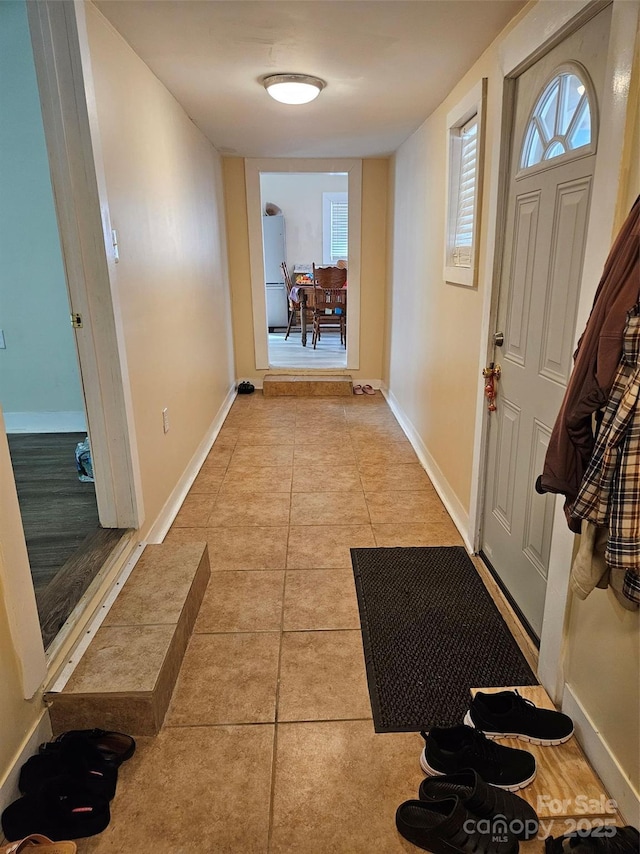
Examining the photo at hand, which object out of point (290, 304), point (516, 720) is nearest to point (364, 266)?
point (290, 304)

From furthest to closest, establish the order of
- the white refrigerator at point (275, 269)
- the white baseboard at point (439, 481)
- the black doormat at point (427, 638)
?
the white refrigerator at point (275, 269) → the white baseboard at point (439, 481) → the black doormat at point (427, 638)

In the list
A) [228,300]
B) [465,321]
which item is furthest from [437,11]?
[228,300]

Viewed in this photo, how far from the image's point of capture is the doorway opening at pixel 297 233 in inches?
328

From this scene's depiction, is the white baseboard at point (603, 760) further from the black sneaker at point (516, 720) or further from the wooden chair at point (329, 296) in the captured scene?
the wooden chair at point (329, 296)

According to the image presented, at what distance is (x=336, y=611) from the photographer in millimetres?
2105

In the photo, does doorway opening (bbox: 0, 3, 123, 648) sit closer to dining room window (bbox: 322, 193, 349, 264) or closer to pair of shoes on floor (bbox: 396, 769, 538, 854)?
pair of shoes on floor (bbox: 396, 769, 538, 854)

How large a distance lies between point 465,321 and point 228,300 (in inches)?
119

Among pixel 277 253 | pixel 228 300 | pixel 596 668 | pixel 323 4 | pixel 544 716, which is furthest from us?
pixel 277 253

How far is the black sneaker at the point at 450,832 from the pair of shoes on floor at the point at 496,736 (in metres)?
0.14

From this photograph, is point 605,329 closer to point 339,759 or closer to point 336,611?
point 339,759

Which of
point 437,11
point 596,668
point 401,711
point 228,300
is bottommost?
point 401,711

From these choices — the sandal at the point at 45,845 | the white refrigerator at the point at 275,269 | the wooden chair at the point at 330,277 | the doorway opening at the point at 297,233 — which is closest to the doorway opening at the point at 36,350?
the sandal at the point at 45,845

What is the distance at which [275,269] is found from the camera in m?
8.59

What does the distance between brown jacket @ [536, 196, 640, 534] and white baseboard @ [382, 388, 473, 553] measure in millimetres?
1372
